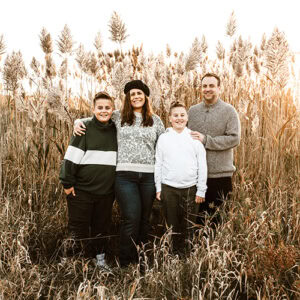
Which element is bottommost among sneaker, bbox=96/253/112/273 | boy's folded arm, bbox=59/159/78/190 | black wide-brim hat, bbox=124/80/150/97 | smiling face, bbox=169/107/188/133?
sneaker, bbox=96/253/112/273

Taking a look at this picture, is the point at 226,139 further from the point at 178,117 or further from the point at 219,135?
the point at 178,117

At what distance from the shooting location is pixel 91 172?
347 cm

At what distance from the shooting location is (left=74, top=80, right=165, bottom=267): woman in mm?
3408

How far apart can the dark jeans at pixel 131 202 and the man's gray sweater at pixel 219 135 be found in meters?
0.60

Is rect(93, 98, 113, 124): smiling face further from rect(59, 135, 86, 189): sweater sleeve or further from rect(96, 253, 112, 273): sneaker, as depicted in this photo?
rect(96, 253, 112, 273): sneaker

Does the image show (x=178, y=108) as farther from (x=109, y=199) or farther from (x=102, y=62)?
(x=102, y=62)

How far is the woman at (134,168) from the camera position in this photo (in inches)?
134

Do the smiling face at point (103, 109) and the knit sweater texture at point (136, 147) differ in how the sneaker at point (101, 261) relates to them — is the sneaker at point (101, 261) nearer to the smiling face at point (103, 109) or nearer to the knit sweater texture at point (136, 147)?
the knit sweater texture at point (136, 147)

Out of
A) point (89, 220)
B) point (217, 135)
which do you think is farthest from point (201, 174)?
point (89, 220)

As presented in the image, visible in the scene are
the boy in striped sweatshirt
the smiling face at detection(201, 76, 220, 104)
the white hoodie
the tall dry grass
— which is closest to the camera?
the tall dry grass

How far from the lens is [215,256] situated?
8.91ft

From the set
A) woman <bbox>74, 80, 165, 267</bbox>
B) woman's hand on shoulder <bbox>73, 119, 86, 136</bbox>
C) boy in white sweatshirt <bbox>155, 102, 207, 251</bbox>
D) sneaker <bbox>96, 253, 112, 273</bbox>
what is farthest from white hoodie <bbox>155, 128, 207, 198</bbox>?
sneaker <bbox>96, 253, 112, 273</bbox>

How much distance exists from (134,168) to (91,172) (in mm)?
399

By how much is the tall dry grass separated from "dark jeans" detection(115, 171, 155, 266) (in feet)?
0.75
